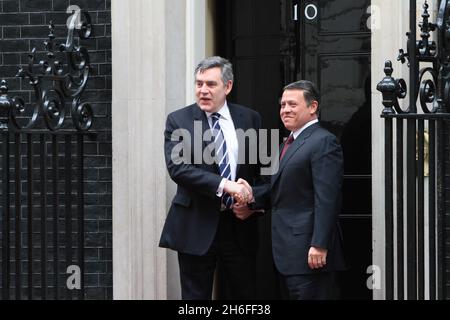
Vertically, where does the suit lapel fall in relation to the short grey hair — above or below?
below

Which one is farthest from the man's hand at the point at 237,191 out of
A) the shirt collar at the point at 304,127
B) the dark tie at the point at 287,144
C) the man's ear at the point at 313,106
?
the man's ear at the point at 313,106

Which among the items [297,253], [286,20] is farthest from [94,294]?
[286,20]

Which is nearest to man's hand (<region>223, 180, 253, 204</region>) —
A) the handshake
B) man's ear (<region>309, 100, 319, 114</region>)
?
the handshake

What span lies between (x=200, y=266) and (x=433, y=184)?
1.59 meters

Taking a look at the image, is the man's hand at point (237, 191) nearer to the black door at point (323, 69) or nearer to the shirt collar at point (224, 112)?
the shirt collar at point (224, 112)

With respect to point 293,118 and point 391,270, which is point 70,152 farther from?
point 391,270

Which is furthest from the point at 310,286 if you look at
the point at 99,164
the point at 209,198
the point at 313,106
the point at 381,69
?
the point at 99,164

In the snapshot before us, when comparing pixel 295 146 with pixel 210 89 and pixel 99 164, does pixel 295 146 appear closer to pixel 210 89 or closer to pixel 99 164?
pixel 210 89

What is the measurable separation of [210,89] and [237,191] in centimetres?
64

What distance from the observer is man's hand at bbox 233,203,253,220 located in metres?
6.17

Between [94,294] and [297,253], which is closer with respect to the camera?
[297,253]

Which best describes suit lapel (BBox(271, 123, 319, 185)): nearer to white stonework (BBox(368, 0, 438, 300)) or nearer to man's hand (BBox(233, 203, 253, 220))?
man's hand (BBox(233, 203, 253, 220))

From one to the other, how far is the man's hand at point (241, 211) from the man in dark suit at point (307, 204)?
143mm
